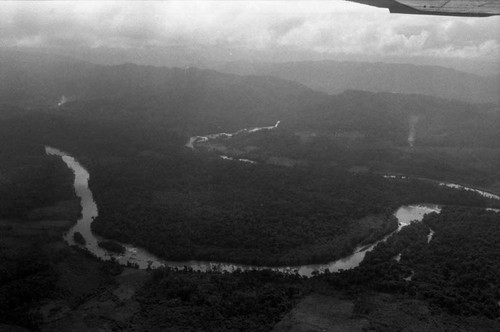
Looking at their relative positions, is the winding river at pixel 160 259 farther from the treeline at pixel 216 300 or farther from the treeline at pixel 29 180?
the treeline at pixel 29 180

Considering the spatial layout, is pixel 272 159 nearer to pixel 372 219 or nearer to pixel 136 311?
pixel 372 219

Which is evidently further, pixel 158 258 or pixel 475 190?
pixel 475 190

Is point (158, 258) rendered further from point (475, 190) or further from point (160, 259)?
point (475, 190)

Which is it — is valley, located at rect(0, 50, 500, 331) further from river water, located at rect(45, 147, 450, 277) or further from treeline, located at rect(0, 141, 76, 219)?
treeline, located at rect(0, 141, 76, 219)

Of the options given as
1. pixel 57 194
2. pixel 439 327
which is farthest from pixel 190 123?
pixel 439 327

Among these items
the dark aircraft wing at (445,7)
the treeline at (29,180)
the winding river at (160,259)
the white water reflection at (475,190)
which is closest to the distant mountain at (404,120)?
the white water reflection at (475,190)

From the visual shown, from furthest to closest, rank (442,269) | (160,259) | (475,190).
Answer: (475,190)
(160,259)
(442,269)

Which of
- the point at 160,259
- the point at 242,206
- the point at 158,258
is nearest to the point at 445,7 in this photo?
the point at 160,259
